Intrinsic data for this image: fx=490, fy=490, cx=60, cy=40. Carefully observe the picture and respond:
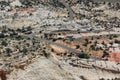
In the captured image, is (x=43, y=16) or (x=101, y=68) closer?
(x=101, y=68)

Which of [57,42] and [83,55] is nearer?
[83,55]

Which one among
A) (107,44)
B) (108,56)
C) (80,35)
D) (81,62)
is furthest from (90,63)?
(80,35)

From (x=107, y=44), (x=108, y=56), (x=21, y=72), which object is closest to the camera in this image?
(x=21, y=72)

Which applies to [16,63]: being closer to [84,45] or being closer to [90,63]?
[90,63]

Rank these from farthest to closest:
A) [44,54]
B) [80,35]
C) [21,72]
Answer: [80,35] → [44,54] → [21,72]

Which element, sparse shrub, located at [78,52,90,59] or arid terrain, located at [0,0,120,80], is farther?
sparse shrub, located at [78,52,90,59]

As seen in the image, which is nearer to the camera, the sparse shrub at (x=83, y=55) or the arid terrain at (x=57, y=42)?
the arid terrain at (x=57, y=42)
